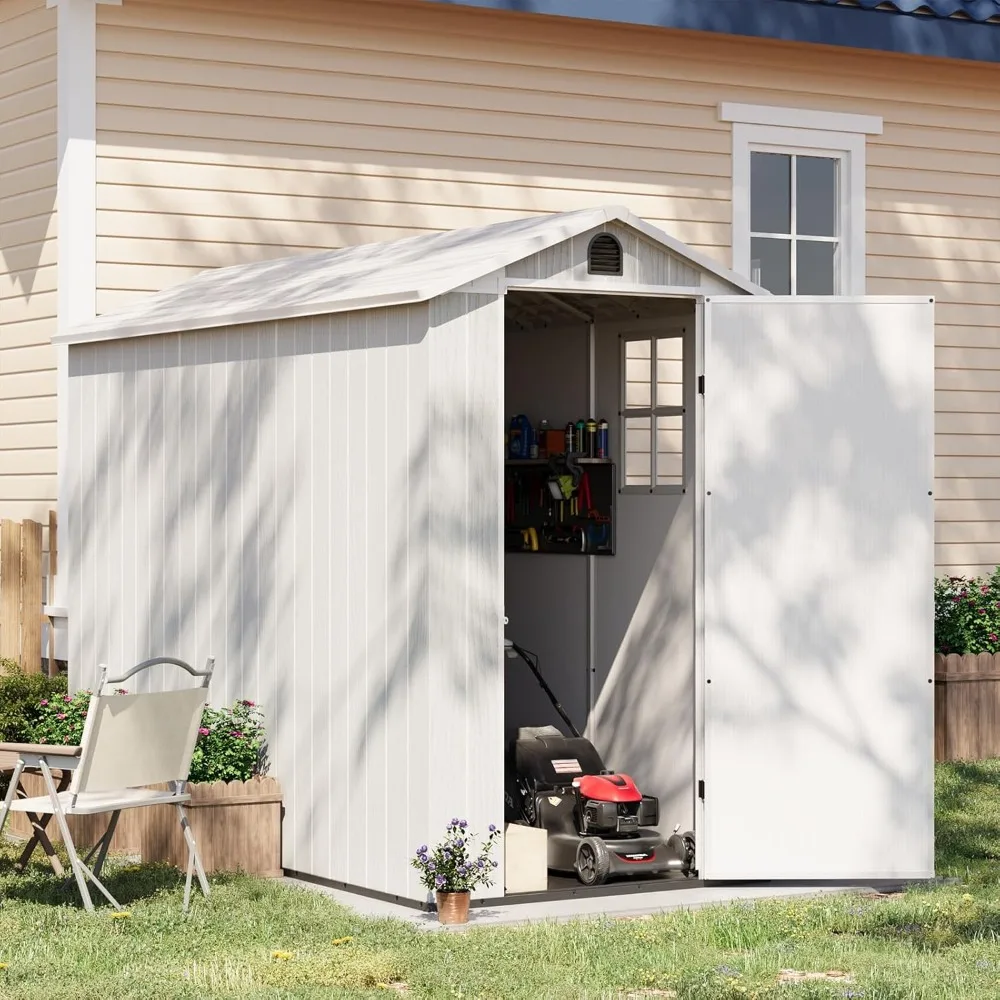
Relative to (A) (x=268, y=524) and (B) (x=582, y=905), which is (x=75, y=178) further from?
(B) (x=582, y=905)

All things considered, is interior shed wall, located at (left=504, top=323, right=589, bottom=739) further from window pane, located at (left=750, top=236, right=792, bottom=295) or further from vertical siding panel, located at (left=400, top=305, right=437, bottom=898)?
window pane, located at (left=750, top=236, right=792, bottom=295)

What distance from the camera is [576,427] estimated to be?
972cm

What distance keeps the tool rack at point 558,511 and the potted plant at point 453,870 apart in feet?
7.90

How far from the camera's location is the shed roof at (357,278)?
7.84m

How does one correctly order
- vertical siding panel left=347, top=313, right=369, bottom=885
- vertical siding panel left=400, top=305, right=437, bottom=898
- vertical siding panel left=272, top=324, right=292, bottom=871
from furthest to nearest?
1. vertical siding panel left=272, top=324, right=292, bottom=871
2. vertical siding panel left=347, top=313, right=369, bottom=885
3. vertical siding panel left=400, top=305, right=437, bottom=898

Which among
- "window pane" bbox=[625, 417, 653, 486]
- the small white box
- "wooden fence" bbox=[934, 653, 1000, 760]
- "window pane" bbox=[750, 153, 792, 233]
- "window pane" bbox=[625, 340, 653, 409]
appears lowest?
the small white box

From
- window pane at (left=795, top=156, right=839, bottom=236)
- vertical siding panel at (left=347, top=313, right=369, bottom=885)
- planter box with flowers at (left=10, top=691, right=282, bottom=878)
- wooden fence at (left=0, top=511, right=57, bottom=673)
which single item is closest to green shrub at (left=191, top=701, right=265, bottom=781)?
planter box with flowers at (left=10, top=691, right=282, bottom=878)

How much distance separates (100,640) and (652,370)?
10.4ft

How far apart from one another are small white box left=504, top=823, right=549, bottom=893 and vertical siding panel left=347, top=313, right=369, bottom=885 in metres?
0.60

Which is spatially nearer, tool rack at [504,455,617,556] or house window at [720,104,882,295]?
tool rack at [504,455,617,556]

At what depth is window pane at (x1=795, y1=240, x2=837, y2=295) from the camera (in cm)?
1252

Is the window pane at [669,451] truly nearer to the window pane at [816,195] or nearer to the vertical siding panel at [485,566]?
the vertical siding panel at [485,566]

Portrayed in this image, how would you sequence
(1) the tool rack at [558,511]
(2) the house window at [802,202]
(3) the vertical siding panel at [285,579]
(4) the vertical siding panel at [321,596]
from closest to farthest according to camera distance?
(4) the vertical siding panel at [321,596] → (3) the vertical siding panel at [285,579] → (1) the tool rack at [558,511] → (2) the house window at [802,202]

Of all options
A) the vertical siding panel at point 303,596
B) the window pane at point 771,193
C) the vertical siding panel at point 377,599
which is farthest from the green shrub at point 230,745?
the window pane at point 771,193
